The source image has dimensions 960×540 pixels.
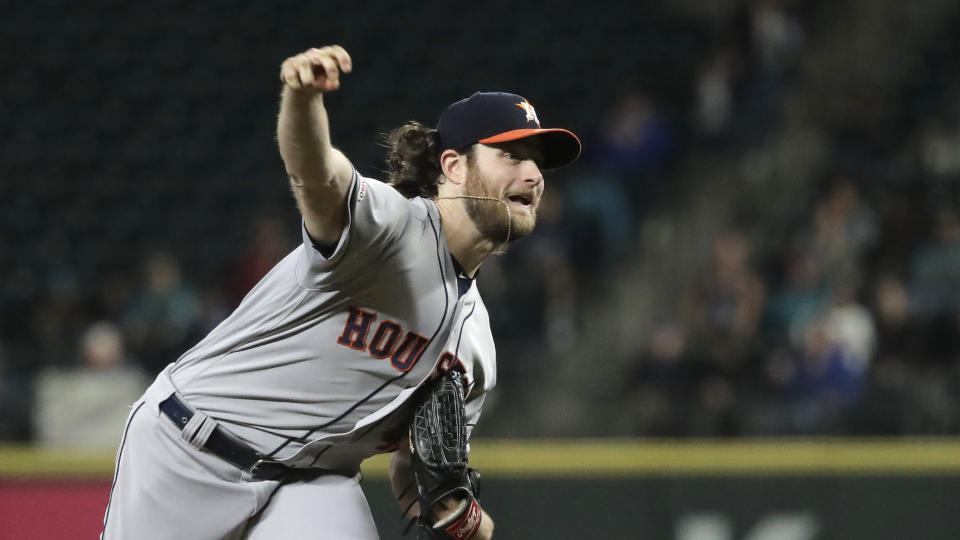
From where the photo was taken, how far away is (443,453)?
3000 millimetres

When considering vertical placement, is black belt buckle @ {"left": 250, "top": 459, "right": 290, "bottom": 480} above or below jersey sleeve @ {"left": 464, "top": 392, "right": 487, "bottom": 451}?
above

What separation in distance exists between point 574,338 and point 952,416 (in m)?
2.32

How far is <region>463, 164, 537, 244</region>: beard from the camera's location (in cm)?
295

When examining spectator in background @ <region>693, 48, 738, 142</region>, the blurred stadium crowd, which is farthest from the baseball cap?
spectator in background @ <region>693, 48, 738, 142</region>

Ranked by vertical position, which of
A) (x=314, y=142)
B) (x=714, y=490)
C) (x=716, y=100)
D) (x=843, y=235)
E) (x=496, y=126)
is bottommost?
(x=714, y=490)

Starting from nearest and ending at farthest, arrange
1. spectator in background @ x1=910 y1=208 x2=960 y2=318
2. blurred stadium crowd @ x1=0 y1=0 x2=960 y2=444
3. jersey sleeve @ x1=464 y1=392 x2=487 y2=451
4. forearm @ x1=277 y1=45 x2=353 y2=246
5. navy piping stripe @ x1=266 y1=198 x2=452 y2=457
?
forearm @ x1=277 y1=45 x2=353 y2=246, navy piping stripe @ x1=266 y1=198 x2=452 y2=457, jersey sleeve @ x1=464 y1=392 x2=487 y2=451, blurred stadium crowd @ x1=0 y1=0 x2=960 y2=444, spectator in background @ x1=910 y1=208 x2=960 y2=318

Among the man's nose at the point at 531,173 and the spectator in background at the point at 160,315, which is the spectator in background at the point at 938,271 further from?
the man's nose at the point at 531,173

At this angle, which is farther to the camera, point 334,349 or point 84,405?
point 84,405

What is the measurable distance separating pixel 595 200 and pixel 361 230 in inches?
216

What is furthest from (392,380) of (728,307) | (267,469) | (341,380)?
(728,307)

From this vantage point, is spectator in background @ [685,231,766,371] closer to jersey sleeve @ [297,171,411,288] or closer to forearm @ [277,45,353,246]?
jersey sleeve @ [297,171,411,288]

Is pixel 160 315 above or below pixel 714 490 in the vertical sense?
above

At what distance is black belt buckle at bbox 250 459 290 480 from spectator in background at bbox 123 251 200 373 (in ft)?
12.6

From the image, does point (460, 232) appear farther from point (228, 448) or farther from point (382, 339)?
point (228, 448)
